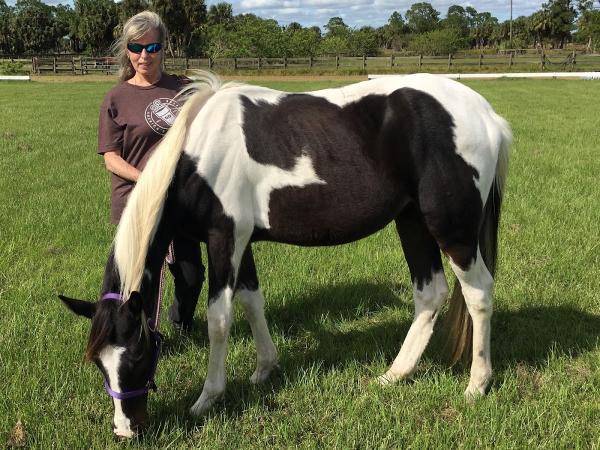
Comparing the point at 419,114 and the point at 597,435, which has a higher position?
the point at 419,114

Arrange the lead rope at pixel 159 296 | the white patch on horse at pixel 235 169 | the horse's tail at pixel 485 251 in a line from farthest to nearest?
the horse's tail at pixel 485 251, the lead rope at pixel 159 296, the white patch on horse at pixel 235 169

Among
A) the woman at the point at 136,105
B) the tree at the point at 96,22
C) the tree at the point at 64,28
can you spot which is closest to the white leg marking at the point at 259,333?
the woman at the point at 136,105

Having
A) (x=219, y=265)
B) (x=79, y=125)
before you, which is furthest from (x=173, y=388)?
(x=79, y=125)

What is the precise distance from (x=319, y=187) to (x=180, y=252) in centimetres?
148

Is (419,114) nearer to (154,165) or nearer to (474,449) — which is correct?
(154,165)

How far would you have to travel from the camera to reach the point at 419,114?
271 cm

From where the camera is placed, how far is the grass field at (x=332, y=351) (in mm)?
2699

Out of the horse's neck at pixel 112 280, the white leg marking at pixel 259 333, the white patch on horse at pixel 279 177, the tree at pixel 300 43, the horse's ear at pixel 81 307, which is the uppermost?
the tree at pixel 300 43

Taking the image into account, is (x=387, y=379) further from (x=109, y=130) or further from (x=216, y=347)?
(x=109, y=130)

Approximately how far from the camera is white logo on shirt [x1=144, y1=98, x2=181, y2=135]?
3.21 meters

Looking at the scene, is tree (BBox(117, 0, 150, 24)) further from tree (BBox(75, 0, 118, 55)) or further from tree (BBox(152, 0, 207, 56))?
tree (BBox(75, 0, 118, 55))

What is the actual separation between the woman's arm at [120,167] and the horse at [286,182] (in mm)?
577

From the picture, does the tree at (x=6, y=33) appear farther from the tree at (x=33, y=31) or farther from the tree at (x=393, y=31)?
the tree at (x=393, y=31)

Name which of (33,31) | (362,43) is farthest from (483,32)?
(33,31)
